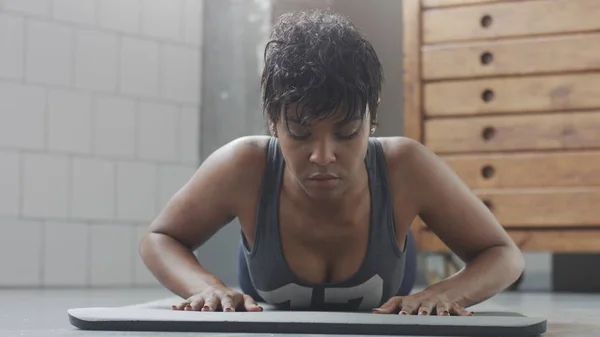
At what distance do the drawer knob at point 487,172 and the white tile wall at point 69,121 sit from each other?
4.10 ft

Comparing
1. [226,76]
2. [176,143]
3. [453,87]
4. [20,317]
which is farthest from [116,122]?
[20,317]

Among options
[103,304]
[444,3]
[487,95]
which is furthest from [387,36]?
[103,304]

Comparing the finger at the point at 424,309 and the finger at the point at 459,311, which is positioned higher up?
the finger at the point at 424,309

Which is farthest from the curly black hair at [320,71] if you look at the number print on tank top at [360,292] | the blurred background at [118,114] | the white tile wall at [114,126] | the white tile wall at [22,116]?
the white tile wall at [114,126]

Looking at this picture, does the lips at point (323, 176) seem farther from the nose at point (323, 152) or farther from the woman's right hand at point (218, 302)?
the woman's right hand at point (218, 302)

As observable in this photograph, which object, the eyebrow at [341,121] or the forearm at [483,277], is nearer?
the eyebrow at [341,121]

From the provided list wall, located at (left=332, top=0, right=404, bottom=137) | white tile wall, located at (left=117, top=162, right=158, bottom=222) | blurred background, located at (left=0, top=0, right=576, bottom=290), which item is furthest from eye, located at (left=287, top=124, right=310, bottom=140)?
wall, located at (left=332, top=0, right=404, bottom=137)

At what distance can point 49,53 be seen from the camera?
3014 millimetres

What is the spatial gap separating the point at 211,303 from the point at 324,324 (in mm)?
220

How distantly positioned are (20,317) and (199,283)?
0.33 m

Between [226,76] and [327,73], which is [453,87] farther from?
[327,73]

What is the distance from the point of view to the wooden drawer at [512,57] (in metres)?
2.82

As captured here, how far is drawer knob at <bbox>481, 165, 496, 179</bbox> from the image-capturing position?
2924 mm

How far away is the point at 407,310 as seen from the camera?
1.39 meters
